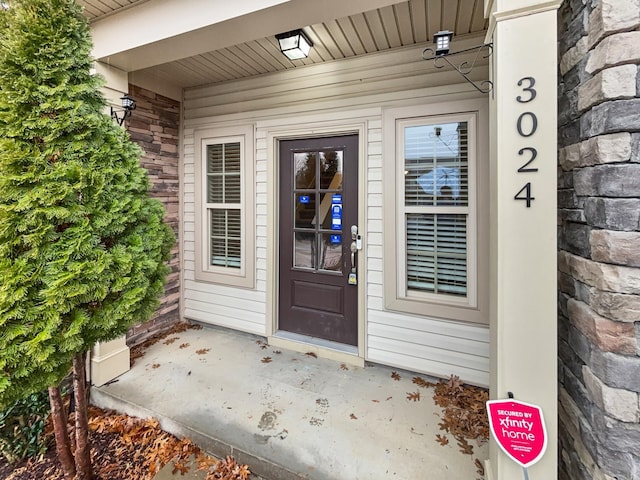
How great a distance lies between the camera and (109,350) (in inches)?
104

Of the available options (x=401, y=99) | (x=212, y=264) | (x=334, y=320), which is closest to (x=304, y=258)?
(x=334, y=320)

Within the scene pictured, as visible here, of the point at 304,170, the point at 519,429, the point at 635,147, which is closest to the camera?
the point at 635,147

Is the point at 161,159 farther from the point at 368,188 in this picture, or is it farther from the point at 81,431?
the point at 81,431

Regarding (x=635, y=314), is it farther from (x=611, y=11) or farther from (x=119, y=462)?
(x=119, y=462)

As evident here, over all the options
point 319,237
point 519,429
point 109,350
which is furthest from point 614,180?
point 109,350

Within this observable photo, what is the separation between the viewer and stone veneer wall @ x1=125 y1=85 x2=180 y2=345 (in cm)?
325

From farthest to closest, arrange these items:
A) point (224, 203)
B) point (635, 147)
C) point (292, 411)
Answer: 1. point (224, 203)
2. point (292, 411)
3. point (635, 147)

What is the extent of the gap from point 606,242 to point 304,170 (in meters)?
2.53

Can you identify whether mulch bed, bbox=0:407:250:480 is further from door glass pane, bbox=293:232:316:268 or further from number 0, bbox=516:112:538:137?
number 0, bbox=516:112:538:137

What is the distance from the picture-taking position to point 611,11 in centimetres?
104

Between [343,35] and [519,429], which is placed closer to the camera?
[519,429]

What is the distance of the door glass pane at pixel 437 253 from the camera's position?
2.61 m

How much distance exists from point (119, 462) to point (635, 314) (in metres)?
2.75

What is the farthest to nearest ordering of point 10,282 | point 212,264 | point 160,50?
point 212,264 → point 160,50 → point 10,282
